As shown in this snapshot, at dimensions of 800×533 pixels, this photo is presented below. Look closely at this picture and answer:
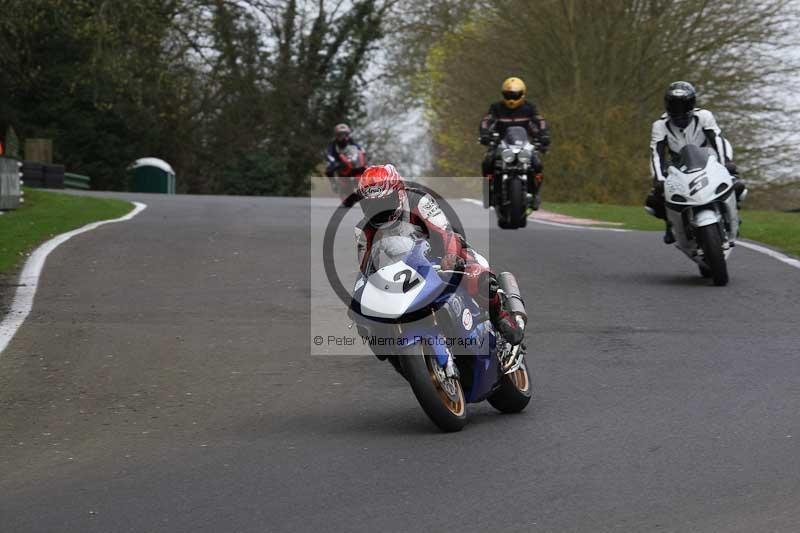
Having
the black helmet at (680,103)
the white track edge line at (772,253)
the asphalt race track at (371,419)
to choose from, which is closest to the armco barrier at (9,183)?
the asphalt race track at (371,419)

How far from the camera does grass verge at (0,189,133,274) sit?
16000mm

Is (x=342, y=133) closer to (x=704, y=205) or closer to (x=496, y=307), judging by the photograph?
(x=704, y=205)

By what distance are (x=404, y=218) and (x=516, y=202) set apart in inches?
394

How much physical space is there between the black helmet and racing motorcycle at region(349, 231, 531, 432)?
6426 millimetres

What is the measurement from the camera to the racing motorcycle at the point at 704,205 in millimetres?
13016

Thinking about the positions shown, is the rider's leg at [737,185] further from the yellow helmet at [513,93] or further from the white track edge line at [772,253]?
the yellow helmet at [513,93]

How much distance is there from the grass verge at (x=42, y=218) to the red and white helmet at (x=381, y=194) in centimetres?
762

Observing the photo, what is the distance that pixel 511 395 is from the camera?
25.9 feet

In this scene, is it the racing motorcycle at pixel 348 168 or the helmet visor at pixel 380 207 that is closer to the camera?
the helmet visor at pixel 380 207

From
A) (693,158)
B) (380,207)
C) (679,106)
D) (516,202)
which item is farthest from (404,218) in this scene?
(516,202)

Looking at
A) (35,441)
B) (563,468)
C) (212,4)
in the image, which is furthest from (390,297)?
(212,4)

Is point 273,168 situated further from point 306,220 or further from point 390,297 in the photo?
point 390,297

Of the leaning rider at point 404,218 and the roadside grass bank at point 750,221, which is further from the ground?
the leaning rider at point 404,218

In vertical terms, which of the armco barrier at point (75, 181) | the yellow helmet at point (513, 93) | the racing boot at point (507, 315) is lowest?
the armco barrier at point (75, 181)
